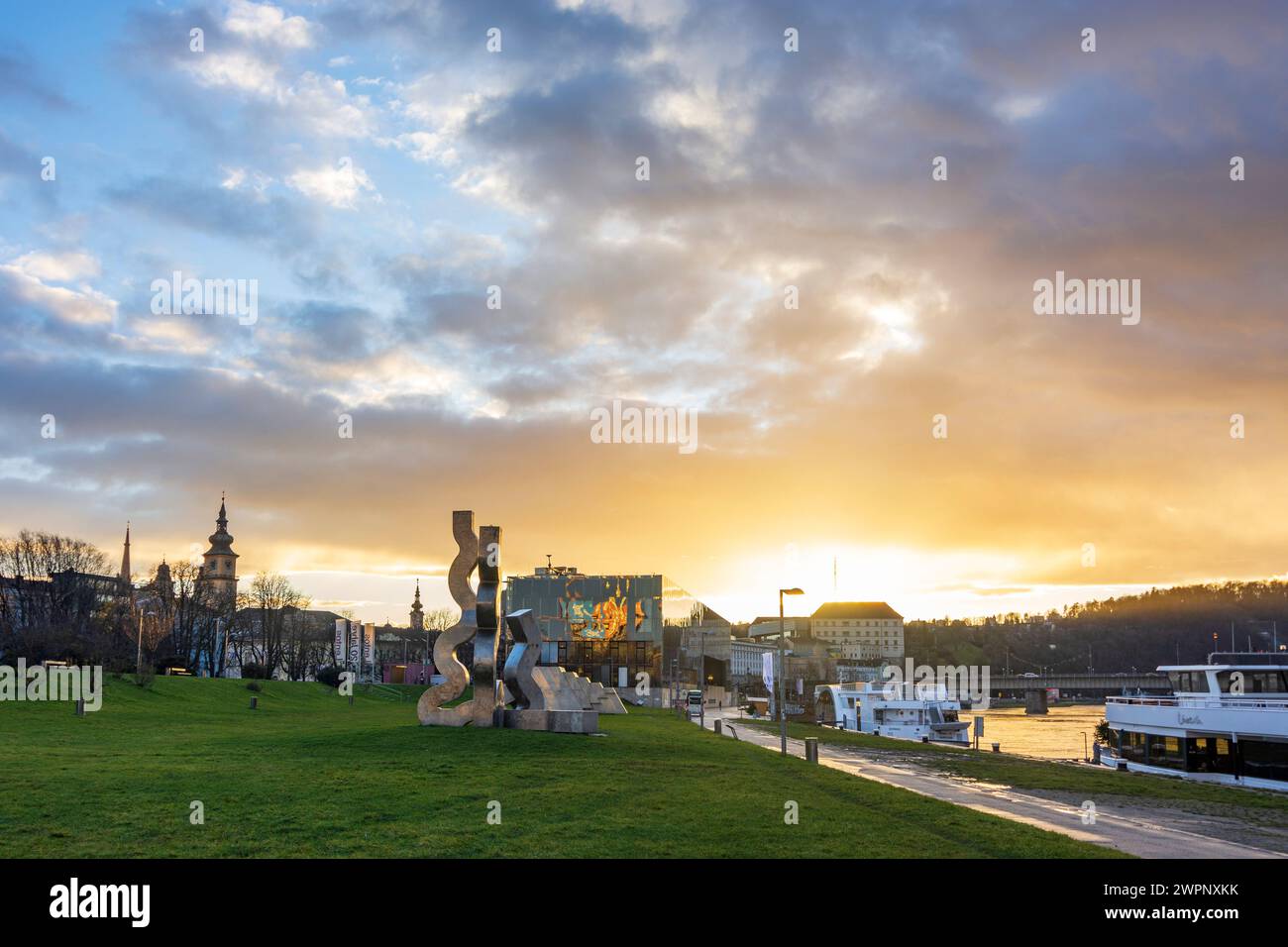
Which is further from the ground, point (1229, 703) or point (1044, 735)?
point (1229, 703)

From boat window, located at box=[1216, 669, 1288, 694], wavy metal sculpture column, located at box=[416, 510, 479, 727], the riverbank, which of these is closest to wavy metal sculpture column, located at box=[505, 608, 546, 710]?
wavy metal sculpture column, located at box=[416, 510, 479, 727]

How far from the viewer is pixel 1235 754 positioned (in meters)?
48.4

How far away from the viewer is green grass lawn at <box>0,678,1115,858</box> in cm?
1625

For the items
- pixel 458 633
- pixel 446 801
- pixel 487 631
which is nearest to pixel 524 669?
pixel 487 631

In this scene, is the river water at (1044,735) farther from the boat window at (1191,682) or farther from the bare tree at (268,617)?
the bare tree at (268,617)

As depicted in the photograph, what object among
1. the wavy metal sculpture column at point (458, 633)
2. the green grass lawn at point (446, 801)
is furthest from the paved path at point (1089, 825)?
the wavy metal sculpture column at point (458, 633)

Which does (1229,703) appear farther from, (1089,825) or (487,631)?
(487,631)

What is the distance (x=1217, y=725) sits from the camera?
162ft

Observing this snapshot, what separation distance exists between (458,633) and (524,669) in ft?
10.8

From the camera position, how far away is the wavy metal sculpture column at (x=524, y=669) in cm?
4353

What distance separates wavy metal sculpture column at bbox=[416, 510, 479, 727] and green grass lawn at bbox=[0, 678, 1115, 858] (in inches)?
154

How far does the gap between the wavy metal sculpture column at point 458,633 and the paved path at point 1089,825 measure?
622 inches

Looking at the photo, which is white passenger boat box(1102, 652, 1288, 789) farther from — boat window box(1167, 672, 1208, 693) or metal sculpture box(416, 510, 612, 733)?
metal sculpture box(416, 510, 612, 733)
